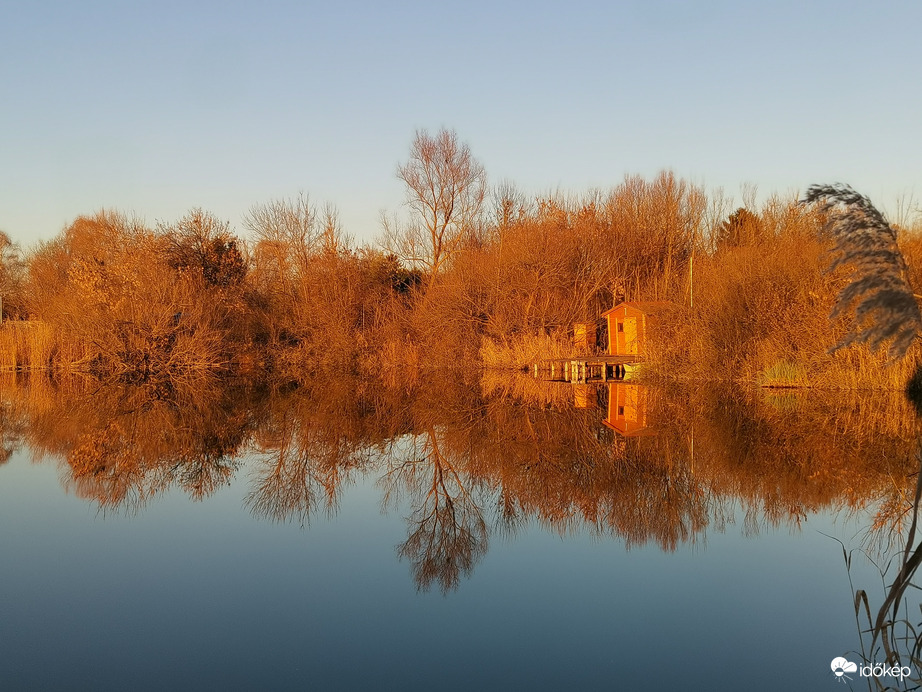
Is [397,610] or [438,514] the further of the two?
[438,514]

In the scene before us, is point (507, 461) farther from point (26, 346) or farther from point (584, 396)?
point (26, 346)

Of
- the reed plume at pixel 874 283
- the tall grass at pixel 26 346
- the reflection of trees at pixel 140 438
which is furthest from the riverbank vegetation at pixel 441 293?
the reed plume at pixel 874 283

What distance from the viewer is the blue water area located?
4.35 m

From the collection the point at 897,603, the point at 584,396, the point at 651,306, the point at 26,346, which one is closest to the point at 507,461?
the point at 897,603

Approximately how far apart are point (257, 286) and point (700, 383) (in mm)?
23314

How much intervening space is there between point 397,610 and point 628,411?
1142 cm

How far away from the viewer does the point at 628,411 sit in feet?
53.0

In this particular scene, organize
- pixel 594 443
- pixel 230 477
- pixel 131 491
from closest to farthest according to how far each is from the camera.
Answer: pixel 131 491, pixel 230 477, pixel 594 443

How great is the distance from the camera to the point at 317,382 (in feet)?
86.1

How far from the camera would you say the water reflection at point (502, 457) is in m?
7.91

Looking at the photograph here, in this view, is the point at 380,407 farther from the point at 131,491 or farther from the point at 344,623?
the point at 344,623

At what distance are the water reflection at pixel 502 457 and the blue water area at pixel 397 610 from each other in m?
0.41

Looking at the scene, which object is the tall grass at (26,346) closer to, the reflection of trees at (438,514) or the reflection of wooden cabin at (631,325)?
the reflection of wooden cabin at (631,325)

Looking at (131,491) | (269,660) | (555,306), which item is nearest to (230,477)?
(131,491)
